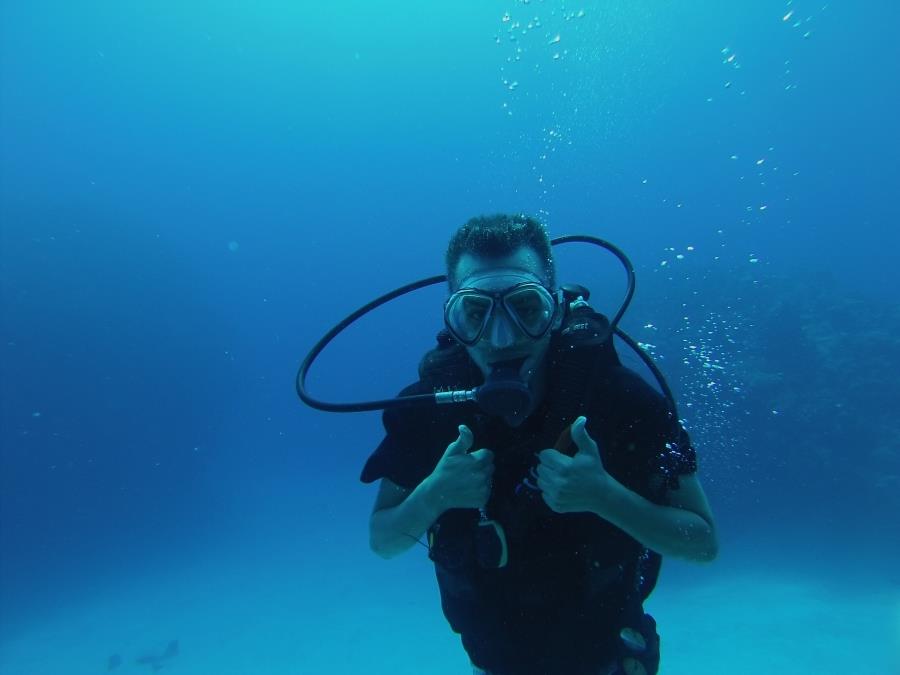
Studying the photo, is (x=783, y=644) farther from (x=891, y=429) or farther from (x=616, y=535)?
(x=616, y=535)

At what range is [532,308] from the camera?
7.52ft

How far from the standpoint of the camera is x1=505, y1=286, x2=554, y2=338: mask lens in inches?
88.4

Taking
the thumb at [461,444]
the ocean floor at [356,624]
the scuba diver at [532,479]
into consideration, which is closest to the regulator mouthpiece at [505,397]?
the scuba diver at [532,479]

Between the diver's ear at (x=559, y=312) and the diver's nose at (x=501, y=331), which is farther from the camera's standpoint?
the diver's ear at (x=559, y=312)

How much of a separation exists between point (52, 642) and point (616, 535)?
3123 cm

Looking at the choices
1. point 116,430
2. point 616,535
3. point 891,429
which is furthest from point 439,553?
point 116,430

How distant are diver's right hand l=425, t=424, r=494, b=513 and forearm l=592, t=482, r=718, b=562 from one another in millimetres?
473

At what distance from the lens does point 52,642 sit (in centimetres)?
2266

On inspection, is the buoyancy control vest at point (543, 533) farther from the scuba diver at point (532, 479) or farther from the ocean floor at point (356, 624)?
the ocean floor at point (356, 624)

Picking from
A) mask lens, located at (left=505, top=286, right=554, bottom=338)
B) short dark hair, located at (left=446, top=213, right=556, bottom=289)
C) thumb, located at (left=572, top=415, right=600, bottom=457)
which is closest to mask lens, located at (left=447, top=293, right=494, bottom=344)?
mask lens, located at (left=505, top=286, right=554, bottom=338)

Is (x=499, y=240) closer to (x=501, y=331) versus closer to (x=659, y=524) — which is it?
(x=501, y=331)

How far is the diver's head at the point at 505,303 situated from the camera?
2238mm

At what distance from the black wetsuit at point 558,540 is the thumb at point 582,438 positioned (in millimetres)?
274

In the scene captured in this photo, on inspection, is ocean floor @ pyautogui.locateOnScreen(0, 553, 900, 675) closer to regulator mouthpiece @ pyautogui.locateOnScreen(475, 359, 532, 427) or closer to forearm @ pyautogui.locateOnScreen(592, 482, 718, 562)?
forearm @ pyautogui.locateOnScreen(592, 482, 718, 562)
